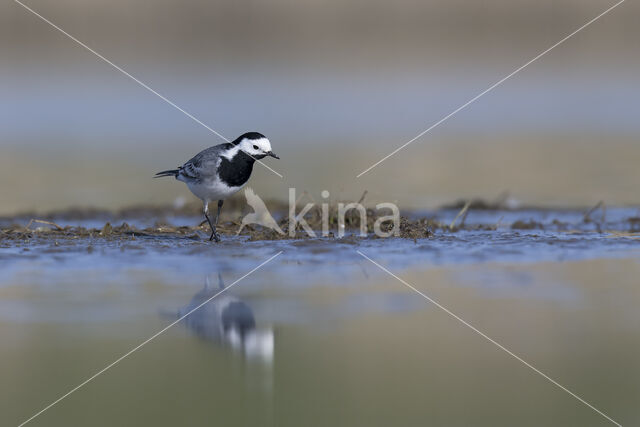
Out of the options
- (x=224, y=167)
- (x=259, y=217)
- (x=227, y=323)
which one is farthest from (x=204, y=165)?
(x=227, y=323)

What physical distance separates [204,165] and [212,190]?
34 cm

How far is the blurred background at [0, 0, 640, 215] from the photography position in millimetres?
14734

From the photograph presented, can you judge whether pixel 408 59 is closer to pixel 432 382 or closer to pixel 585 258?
pixel 585 258

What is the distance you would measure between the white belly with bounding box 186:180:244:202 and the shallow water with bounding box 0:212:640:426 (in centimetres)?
132

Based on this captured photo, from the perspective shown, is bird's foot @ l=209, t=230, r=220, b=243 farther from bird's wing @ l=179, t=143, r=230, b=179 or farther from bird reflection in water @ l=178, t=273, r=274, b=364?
bird reflection in water @ l=178, t=273, r=274, b=364

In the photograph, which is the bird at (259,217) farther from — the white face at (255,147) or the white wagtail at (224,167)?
the white face at (255,147)

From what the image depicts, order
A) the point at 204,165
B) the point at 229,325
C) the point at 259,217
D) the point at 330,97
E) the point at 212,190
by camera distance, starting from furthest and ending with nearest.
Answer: the point at 330,97 < the point at 259,217 < the point at 204,165 < the point at 212,190 < the point at 229,325

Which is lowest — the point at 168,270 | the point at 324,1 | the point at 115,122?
the point at 168,270

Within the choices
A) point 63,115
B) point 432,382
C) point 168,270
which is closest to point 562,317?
point 432,382

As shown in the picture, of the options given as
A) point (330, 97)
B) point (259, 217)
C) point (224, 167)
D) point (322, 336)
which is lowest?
point (322, 336)

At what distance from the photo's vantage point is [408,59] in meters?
28.5

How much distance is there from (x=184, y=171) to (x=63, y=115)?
13.5 metres

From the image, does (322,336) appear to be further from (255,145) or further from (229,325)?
(255,145)

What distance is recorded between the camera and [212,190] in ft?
33.4
